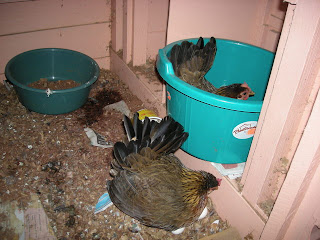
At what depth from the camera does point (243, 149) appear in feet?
5.76

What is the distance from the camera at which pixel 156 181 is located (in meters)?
1.63

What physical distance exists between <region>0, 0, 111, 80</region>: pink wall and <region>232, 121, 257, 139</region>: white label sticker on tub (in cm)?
182

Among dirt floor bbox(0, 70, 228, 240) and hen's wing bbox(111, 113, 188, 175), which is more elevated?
hen's wing bbox(111, 113, 188, 175)

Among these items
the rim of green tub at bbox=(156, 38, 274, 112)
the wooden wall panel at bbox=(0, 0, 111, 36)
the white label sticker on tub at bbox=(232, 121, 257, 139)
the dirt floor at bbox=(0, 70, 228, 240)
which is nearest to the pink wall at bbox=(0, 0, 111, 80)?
the wooden wall panel at bbox=(0, 0, 111, 36)

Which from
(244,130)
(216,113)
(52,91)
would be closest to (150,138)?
(216,113)

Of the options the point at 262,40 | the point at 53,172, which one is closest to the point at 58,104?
the point at 53,172

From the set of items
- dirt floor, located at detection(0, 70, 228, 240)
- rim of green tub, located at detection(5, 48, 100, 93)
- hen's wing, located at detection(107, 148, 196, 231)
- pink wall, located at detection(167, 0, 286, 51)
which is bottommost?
dirt floor, located at detection(0, 70, 228, 240)

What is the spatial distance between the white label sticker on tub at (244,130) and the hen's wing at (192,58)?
0.49m

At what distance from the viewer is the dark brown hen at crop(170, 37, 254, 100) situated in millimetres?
1892

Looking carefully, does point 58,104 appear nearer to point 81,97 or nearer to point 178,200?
point 81,97

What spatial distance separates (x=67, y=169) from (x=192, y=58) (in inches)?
44.3

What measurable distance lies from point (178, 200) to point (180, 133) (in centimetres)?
37

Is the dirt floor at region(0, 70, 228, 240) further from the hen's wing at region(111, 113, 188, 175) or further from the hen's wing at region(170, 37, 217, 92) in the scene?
the hen's wing at region(170, 37, 217, 92)

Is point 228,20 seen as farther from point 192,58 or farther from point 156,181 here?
point 156,181
